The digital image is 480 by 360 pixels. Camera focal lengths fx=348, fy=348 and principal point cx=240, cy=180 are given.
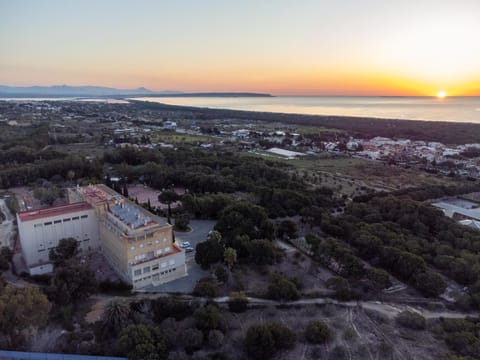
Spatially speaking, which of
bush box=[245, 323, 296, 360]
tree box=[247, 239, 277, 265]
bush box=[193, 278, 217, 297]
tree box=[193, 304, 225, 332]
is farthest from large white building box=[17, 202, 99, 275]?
bush box=[245, 323, 296, 360]

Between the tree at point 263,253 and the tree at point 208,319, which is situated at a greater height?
the tree at point 263,253

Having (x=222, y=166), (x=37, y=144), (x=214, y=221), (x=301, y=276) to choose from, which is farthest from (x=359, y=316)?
(x=37, y=144)

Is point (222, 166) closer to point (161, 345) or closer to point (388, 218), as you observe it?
point (388, 218)

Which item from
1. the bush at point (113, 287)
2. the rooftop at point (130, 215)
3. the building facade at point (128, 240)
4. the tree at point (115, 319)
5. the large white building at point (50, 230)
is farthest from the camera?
the large white building at point (50, 230)

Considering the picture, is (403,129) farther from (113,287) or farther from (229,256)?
(113,287)

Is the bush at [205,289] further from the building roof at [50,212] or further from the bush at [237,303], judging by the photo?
the building roof at [50,212]

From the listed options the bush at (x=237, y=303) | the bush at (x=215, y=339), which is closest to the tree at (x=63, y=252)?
the bush at (x=237, y=303)

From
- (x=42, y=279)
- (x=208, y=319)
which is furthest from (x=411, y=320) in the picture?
(x=42, y=279)
